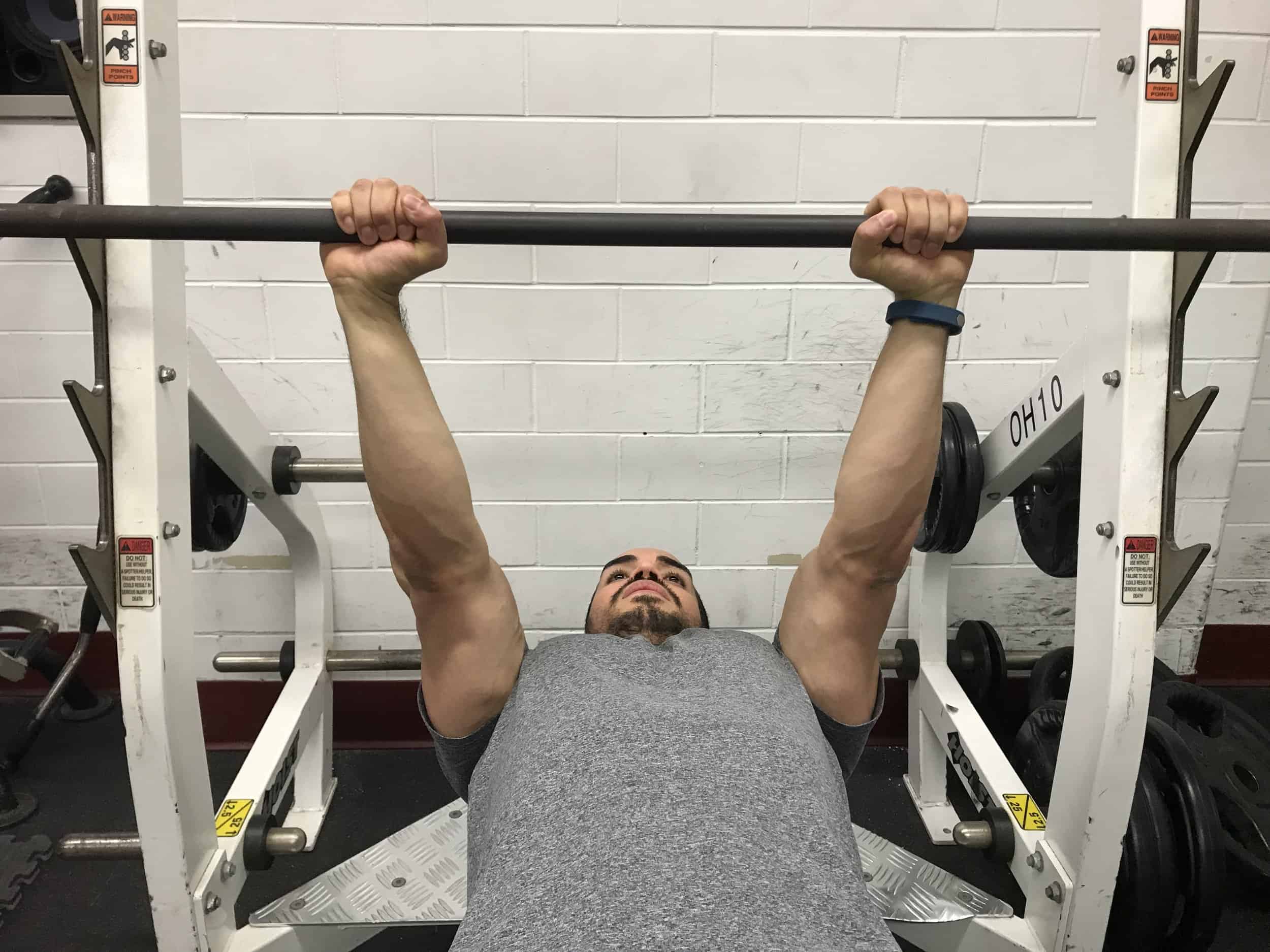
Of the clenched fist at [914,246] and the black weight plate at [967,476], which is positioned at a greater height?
the clenched fist at [914,246]

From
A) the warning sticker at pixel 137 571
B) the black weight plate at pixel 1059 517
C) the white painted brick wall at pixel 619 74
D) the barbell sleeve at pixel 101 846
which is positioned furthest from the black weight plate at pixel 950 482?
the barbell sleeve at pixel 101 846

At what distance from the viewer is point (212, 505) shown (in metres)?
1.44

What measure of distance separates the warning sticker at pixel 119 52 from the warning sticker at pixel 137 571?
564 millimetres

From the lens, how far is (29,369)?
1.87 meters

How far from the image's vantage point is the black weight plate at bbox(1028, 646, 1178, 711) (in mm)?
1860

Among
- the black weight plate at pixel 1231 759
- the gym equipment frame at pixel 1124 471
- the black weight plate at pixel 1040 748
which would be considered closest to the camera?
the gym equipment frame at pixel 1124 471

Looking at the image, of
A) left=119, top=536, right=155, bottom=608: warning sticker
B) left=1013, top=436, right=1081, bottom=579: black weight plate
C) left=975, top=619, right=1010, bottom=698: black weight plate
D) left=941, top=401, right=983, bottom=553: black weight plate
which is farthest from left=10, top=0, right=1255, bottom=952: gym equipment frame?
left=975, top=619, right=1010, bottom=698: black weight plate

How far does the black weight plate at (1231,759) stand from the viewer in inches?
63.6

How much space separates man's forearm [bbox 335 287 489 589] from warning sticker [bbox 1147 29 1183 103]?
1.00 m

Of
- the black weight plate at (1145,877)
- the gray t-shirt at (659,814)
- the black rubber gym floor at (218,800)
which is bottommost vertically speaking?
the black rubber gym floor at (218,800)

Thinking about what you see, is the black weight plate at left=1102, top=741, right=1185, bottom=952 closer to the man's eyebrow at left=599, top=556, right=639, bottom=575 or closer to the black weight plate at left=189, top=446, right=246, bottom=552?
the man's eyebrow at left=599, top=556, right=639, bottom=575

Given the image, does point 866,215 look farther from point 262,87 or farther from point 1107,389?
point 262,87

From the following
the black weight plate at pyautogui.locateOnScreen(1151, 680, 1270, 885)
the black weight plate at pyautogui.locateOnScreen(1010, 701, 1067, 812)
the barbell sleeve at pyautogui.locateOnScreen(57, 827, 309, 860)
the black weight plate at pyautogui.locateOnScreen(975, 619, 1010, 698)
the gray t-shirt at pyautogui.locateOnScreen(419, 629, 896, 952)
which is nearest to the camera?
the gray t-shirt at pyautogui.locateOnScreen(419, 629, 896, 952)

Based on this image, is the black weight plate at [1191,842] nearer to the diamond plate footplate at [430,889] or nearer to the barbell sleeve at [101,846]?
the diamond plate footplate at [430,889]
